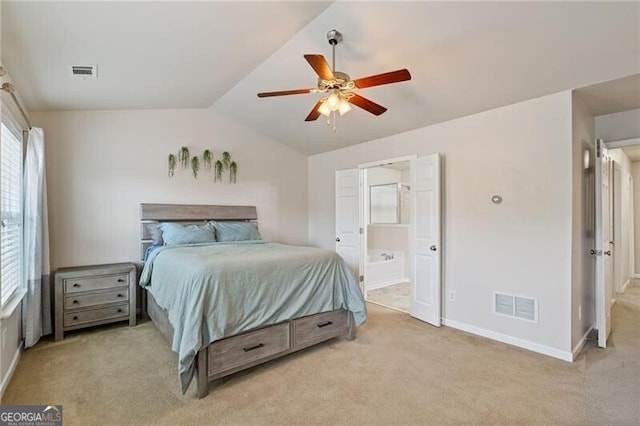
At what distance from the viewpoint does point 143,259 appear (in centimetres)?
409

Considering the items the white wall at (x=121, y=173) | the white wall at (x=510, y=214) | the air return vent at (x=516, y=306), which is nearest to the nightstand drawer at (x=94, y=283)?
the white wall at (x=121, y=173)

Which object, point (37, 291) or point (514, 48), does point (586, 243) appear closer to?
point (514, 48)

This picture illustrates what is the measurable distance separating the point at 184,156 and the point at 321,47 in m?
2.67

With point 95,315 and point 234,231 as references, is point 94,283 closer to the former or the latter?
point 95,315

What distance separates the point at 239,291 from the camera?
2436 mm

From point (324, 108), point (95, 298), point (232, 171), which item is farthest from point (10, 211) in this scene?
point (324, 108)

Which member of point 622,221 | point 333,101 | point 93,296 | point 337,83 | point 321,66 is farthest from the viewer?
point 622,221

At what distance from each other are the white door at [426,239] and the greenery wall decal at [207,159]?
9.74 ft

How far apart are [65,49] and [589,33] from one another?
3810mm

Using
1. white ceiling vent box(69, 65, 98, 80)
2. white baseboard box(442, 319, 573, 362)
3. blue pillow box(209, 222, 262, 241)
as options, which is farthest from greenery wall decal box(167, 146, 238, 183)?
white baseboard box(442, 319, 573, 362)

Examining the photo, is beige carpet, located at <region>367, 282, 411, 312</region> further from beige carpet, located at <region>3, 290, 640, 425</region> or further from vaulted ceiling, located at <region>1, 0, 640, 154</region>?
vaulted ceiling, located at <region>1, 0, 640, 154</region>

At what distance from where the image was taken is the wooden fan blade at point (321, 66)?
1962 mm

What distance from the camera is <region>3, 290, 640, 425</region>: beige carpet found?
2.02 metres

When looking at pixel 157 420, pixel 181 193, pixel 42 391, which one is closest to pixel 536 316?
pixel 157 420
